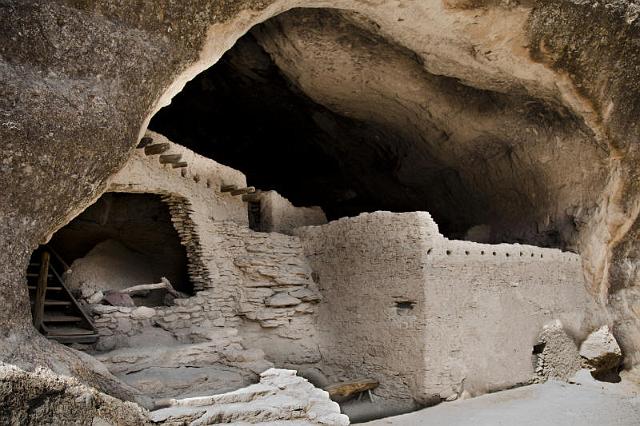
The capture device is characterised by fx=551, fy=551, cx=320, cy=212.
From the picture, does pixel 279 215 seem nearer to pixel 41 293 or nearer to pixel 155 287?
pixel 155 287

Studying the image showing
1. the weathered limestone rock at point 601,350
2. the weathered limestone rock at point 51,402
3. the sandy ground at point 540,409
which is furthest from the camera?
the weathered limestone rock at point 601,350

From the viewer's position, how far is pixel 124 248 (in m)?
9.48

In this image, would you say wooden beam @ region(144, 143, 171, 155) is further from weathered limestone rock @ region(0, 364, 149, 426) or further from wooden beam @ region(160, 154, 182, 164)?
weathered limestone rock @ region(0, 364, 149, 426)

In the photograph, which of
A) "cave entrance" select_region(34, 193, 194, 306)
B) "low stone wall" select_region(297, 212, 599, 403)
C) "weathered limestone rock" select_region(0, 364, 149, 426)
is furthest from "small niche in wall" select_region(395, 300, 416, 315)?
"weathered limestone rock" select_region(0, 364, 149, 426)

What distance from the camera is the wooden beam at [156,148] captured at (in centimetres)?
701

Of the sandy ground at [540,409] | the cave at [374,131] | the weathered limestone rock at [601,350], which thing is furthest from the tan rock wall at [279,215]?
the weathered limestone rock at [601,350]

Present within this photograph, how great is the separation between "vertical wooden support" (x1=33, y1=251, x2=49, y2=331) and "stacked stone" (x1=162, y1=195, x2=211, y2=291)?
1713 mm

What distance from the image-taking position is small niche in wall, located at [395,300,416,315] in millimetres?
7222

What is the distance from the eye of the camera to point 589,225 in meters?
9.41

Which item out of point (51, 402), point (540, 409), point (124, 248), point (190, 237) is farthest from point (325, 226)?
point (51, 402)

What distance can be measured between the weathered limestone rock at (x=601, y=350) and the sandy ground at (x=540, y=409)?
0.63 metres

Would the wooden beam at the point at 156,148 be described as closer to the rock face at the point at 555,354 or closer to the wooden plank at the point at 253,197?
the wooden plank at the point at 253,197

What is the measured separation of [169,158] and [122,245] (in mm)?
2897

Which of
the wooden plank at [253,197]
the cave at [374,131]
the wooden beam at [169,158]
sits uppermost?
the cave at [374,131]
